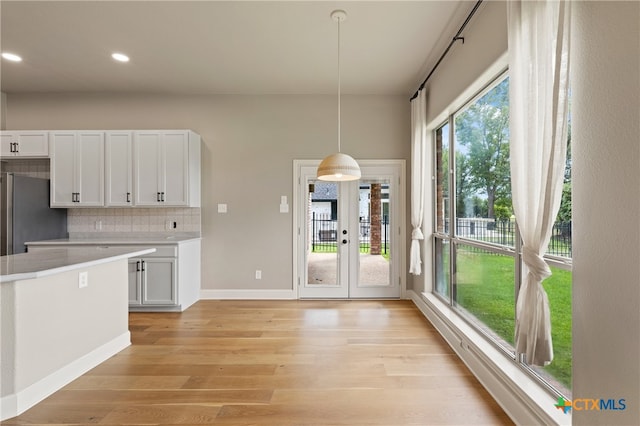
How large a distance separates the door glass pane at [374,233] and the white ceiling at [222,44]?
1.44m

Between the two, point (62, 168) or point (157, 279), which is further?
point (62, 168)

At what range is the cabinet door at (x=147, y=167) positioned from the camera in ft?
13.9

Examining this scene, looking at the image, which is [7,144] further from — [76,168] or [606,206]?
[606,206]

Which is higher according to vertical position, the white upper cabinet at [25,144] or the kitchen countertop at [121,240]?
the white upper cabinet at [25,144]

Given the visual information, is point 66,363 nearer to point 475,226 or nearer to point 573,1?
point 475,226

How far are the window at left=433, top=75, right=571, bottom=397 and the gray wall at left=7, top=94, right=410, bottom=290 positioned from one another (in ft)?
3.90

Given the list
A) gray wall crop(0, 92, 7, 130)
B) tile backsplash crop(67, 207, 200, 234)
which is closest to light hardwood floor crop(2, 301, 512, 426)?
tile backsplash crop(67, 207, 200, 234)

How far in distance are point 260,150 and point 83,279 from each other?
9.09 ft

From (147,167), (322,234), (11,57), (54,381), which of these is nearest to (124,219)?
(147,167)

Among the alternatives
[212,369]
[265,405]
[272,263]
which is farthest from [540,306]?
[272,263]

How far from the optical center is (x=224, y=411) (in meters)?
2.03

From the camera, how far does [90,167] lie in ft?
13.9

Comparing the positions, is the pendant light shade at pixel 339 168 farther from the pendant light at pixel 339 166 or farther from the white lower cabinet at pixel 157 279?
the white lower cabinet at pixel 157 279

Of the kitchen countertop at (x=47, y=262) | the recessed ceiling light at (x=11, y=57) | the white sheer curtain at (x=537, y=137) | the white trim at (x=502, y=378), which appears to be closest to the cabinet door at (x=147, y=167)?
the recessed ceiling light at (x=11, y=57)
